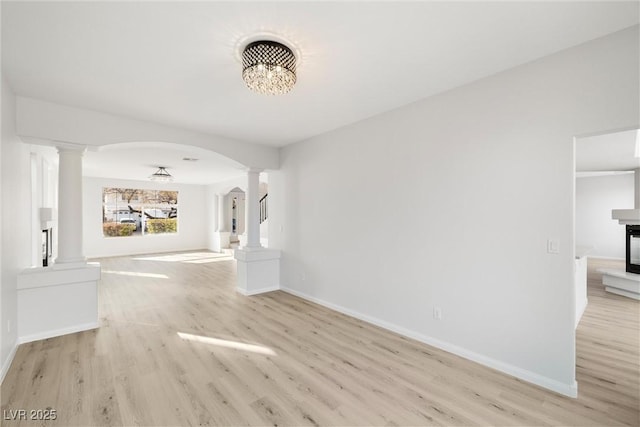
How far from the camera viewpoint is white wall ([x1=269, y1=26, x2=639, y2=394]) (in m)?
2.20

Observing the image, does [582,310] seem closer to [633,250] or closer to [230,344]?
[633,250]

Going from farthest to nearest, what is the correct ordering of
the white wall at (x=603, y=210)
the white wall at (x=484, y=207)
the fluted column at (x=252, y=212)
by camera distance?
1. the white wall at (x=603, y=210)
2. the fluted column at (x=252, y=212)
3. the white wall at (x=484, y=207)

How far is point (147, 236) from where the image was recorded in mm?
9922

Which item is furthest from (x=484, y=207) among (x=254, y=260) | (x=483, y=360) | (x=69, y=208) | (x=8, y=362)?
(x=69, y=208)

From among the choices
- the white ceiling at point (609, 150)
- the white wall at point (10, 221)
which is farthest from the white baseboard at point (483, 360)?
the white wall at point (10, 221)

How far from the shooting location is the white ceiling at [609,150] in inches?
155

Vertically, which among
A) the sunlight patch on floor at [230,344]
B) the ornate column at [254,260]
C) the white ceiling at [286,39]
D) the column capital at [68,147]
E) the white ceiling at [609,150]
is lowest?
the sunlight patch on floor at [230,344]

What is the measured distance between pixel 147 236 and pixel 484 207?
10736mm

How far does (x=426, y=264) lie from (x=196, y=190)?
10.1 meters

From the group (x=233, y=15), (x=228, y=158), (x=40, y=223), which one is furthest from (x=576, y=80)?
(x=40, y=223)

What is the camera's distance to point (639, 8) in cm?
179

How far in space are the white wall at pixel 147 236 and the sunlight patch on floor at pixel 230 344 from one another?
799cm

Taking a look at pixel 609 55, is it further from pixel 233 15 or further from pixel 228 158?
pixel 228 158

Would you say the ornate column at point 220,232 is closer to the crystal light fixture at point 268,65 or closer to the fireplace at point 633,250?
the crystal light fixture at point 268,65
